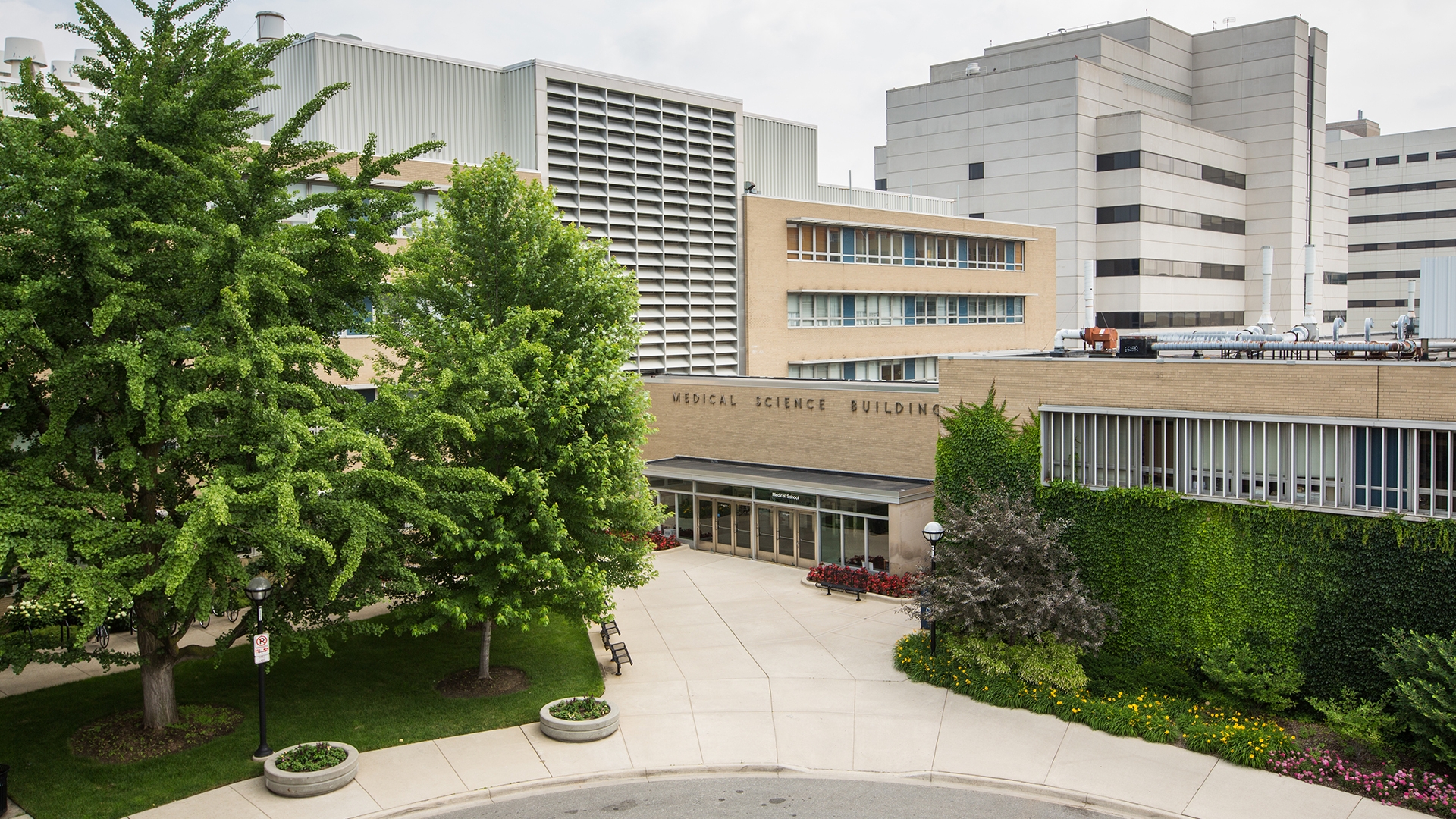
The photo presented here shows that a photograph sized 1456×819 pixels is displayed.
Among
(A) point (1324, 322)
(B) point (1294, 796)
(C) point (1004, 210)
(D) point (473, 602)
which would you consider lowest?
(B) point (1294, 796)

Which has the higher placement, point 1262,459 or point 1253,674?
point 1262,459

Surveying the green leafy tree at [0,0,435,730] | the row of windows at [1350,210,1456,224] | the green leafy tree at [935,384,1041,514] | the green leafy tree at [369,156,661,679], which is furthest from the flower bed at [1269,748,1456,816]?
the row of windows at [1350,210,1456,224]

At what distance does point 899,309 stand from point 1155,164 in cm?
3100

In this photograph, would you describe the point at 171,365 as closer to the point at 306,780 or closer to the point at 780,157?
the point at 306,780

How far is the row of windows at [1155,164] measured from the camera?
68125mm

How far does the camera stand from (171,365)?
49.3ft

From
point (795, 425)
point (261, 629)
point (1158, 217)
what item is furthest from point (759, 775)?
point (1158, 217)

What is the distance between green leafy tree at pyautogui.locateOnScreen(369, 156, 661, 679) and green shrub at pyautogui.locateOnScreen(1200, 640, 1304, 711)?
37.1 feet

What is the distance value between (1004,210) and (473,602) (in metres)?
63.2

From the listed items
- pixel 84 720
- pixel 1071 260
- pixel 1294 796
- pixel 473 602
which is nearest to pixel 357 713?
pixel 473 602

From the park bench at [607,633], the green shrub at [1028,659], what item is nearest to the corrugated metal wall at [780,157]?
the park bench at [607,633]

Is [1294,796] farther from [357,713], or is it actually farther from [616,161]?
[616,161]

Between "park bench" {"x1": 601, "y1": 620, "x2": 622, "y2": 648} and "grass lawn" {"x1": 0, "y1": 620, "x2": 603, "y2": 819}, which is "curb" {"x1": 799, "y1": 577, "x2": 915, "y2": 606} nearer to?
"park bench" {"x1": 601, "y1": 620, "x2": 622, "y2": 648}

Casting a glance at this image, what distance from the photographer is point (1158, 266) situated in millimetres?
69375
